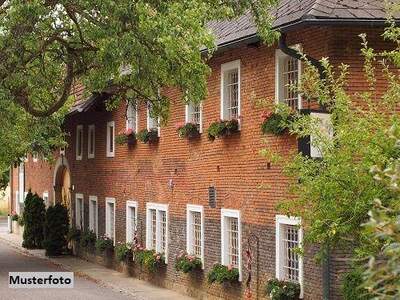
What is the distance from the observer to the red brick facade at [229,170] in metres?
14.8

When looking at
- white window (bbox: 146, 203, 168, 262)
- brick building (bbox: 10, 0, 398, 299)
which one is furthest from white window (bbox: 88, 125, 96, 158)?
white window (bbox: 146, 203, 168, 262)

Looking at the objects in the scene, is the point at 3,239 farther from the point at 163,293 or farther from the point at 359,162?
the point at 359,162

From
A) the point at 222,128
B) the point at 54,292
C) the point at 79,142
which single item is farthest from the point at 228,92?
the point at 79,142

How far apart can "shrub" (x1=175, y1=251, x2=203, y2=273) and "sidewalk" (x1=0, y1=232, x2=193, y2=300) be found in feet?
2.61

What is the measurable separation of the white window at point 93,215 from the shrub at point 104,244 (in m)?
1.65

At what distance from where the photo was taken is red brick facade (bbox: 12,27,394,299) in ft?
48.5

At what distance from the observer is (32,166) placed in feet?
139

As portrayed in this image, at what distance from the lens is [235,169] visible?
58.9 feet

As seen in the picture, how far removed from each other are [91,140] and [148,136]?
7.91 metres

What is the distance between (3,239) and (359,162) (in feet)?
118

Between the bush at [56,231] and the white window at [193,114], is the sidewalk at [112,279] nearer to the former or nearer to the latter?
the bush at [56,231]

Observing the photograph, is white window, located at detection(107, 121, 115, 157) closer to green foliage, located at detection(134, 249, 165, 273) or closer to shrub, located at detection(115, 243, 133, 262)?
shrub, located at detection(115, 243, 133, 262)

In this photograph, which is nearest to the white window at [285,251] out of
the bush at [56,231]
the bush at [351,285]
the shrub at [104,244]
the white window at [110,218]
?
the bush at [351,285]

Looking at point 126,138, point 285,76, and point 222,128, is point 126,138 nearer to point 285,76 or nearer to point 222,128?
point 222,128
